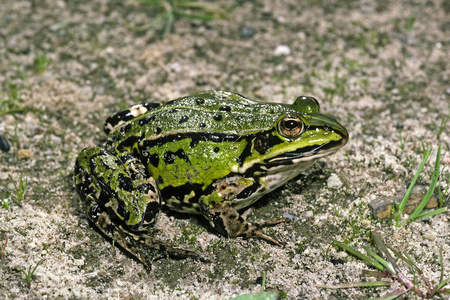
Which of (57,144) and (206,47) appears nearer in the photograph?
(57,144)

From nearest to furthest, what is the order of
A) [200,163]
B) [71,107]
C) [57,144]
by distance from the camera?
1. [200,163]
2. [57,144]
3. [71,107]

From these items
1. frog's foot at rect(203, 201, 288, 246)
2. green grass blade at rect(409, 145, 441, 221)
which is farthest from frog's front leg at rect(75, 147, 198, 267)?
green grass blade at rect(409, 145, 441, 221)

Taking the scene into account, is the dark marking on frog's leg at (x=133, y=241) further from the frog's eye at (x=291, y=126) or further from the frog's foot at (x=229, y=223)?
the frog's eye at (x=291, y=126)

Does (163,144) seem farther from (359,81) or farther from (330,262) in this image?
(359,81)

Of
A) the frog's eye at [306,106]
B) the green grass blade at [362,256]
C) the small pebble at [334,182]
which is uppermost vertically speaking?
the frog's eye at [306,106]

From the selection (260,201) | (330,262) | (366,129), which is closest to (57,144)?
(260,201)

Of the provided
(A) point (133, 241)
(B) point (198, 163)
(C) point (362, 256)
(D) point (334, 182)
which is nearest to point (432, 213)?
(C) point (362, 256)

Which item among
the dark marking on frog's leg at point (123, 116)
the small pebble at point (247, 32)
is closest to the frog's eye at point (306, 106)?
the dark marking on frog's leg at point (123, 116)
